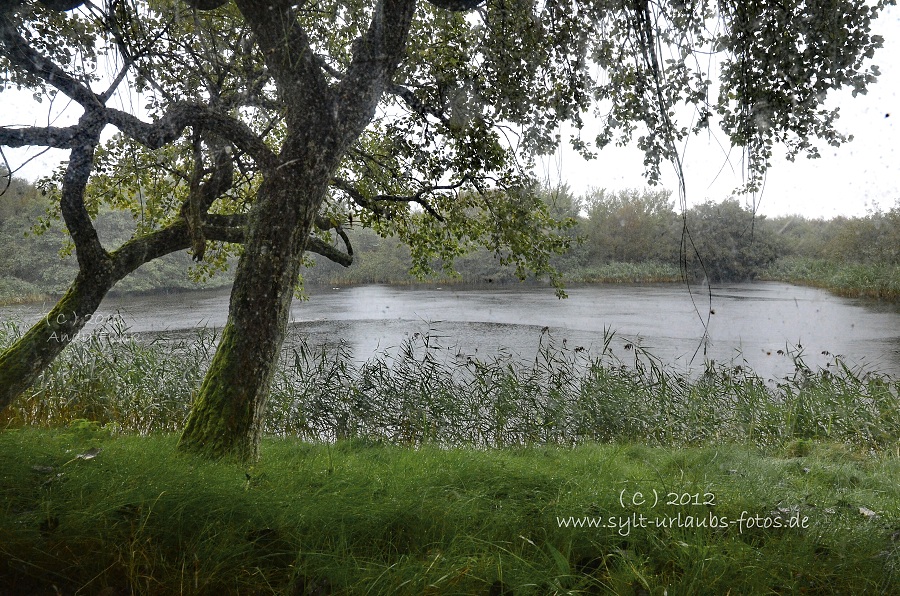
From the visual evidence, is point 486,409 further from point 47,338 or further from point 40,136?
point 40,136

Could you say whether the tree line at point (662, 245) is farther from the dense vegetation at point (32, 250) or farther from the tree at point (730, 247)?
the dense vegetation at point (32, 250)

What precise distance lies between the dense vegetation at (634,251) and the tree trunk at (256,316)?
1.64m

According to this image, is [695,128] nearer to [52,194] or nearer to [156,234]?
[156,234]

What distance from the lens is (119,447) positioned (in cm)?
314

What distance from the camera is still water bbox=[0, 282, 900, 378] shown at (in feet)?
31.6

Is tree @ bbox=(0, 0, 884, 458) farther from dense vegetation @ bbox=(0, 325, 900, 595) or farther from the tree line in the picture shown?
the tree line

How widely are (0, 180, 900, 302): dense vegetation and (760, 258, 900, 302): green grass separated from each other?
3 centimetres

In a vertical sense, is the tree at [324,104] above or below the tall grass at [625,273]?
above

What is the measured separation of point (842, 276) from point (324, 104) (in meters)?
15.5

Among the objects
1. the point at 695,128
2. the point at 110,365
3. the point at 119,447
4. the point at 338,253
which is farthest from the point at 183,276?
the point at 695,128

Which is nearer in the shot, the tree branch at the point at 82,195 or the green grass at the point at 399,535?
the green grass at the point at 399,535

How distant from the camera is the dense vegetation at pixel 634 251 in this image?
9.41m

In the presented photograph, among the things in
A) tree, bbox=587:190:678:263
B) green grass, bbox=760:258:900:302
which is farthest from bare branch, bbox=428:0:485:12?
tree, bbox=587:190:678:263

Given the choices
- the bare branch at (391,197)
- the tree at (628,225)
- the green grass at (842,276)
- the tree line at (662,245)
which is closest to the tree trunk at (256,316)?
the bare branch at (391,197)
